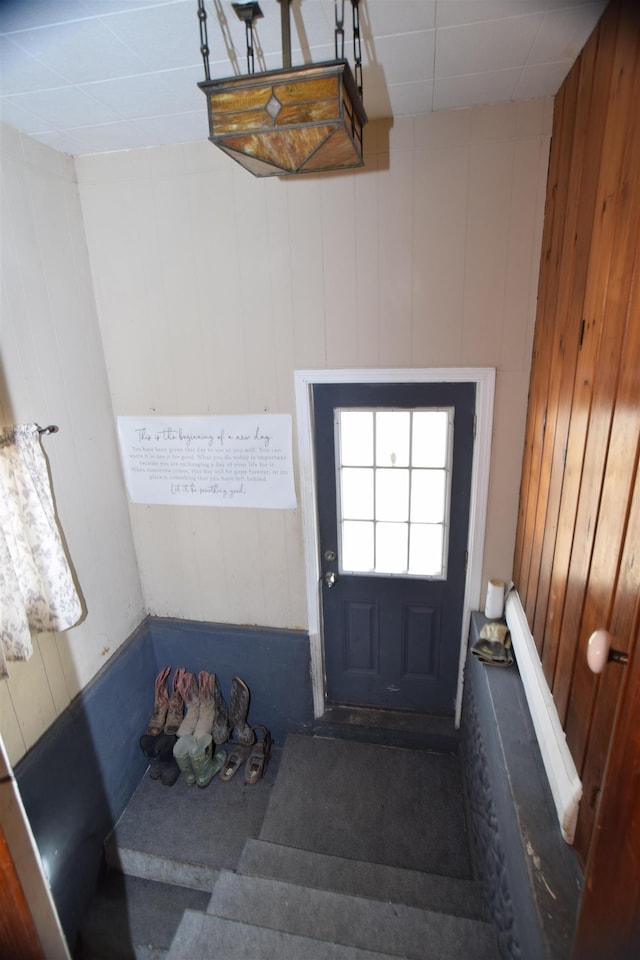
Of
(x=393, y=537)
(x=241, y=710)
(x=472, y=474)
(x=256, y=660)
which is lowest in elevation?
(x=241, y=710)

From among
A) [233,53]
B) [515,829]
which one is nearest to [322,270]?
[233,53]

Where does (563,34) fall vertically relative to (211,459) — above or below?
above

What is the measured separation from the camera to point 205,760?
2473 millimetres

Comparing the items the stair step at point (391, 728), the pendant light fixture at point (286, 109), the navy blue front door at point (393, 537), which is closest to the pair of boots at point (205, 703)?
the stair step at point (391, 728)

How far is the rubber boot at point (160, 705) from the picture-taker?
2.60m

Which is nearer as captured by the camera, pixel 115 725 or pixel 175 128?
pixel 175 128

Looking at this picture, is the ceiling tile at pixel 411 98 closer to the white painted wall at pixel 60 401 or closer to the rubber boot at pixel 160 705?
the white painted wall at pixel 60 401

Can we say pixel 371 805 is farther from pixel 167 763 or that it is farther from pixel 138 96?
pixel 138 96

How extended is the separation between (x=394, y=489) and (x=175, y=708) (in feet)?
5.70

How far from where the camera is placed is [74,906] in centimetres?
200

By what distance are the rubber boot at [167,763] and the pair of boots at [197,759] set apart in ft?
0.10

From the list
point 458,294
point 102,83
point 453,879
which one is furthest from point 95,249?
point 453,879

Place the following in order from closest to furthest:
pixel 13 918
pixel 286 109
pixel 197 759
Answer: pixel 13 918 < pixel 286 109 < pixel 197 759

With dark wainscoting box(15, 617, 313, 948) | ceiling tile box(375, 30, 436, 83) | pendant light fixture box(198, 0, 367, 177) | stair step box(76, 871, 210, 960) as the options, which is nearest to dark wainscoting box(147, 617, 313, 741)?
dark wainscoting box(15, 617, 313, 948)
